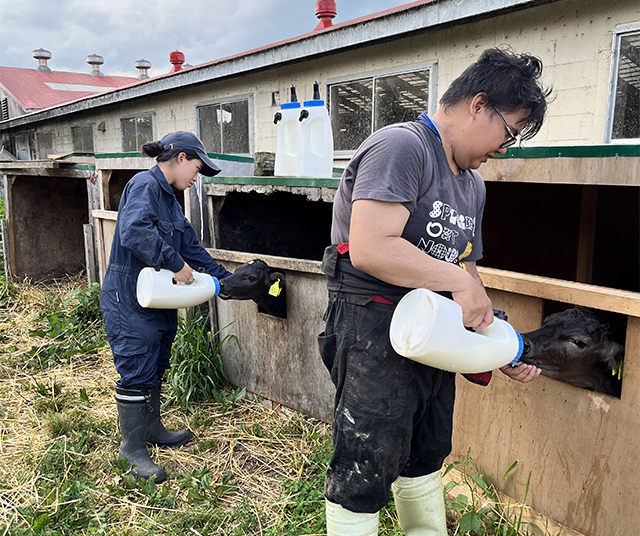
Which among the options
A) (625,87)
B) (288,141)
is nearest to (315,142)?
(288,141)

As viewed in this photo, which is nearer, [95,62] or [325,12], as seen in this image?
[325,12]

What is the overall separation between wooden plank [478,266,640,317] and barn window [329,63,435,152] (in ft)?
11.4

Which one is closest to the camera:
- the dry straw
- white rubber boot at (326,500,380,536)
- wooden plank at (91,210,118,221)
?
white rubber boot at (326,500,380,536)

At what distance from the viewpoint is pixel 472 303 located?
5.22 ft

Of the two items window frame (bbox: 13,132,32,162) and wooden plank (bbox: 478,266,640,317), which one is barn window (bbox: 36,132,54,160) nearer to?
window frame (bbox: 13,132,32,162)

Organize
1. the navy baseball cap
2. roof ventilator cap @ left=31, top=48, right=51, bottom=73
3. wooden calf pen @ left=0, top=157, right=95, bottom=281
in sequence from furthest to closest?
roof ventilator cap @ left=31, top=48, right=51, bottom=73 < wooden calf pen @ left=0, top=157, right=95, bottom=281 < the navy baseball cap

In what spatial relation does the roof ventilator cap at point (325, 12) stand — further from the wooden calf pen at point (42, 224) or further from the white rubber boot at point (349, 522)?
the white rubber boot at point (349, 522)

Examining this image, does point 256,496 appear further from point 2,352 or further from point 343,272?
point 2,352

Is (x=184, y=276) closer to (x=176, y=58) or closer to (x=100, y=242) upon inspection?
(x=100, y=242)

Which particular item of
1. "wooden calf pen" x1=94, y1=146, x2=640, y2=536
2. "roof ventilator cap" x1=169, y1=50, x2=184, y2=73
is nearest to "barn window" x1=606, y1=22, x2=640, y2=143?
"wooden calf pen" x1=94, y1=146, x2=640, y2=536

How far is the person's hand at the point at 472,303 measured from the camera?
1.58 meters

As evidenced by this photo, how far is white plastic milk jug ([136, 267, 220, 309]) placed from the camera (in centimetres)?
284

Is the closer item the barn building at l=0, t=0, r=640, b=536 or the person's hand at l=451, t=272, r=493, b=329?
the person's hand at l=451, t=272, r=493, b=329

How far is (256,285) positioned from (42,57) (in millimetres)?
25737
